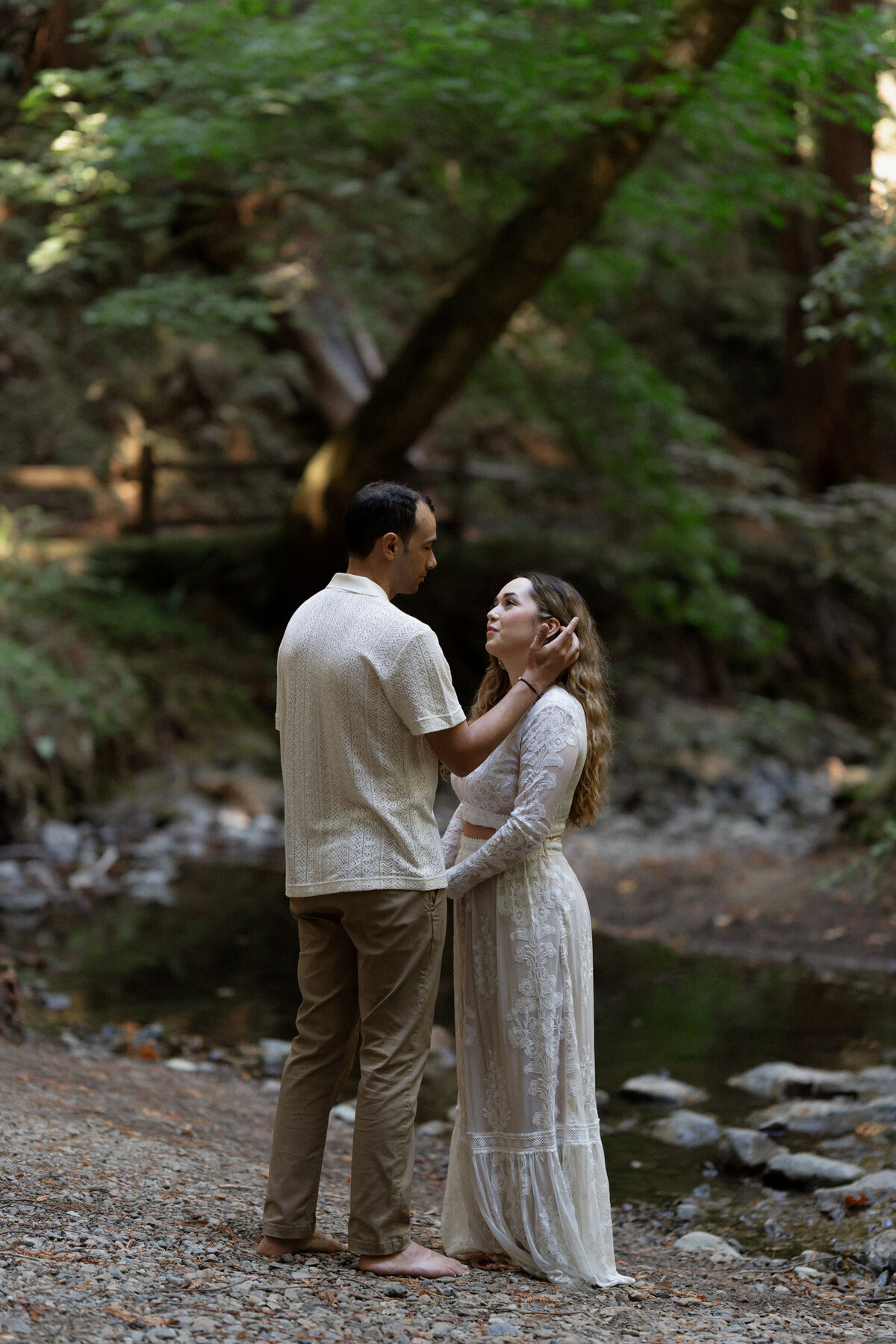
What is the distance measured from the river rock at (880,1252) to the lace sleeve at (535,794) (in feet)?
6.10

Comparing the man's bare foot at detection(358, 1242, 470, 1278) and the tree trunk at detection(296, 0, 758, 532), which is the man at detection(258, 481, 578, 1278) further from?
the tree trunk at detection(296, 0, 758, 532)

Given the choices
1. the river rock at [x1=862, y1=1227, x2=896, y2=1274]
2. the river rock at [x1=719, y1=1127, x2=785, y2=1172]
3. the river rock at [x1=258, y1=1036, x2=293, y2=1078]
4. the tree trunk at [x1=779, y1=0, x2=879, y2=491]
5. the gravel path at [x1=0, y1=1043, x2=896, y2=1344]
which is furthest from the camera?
the tree trunk at [x1=779, y1=0, x2=879, y2=491]

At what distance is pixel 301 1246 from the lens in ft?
11.7

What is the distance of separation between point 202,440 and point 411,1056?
17943 millimetres

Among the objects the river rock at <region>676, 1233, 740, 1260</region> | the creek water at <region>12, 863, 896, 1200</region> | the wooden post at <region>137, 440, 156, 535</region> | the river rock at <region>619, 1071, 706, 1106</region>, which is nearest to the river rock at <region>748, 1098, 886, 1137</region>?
the creek water at <region>12, 863, 896, 1200</region>

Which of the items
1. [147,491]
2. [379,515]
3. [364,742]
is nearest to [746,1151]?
[364,742]

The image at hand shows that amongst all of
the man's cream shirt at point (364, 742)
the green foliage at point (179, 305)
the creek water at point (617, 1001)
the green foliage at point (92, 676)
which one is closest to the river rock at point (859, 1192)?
the creek water at point (617, 1001)

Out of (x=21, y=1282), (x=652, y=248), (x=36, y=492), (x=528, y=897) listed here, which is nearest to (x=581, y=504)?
(x=652, y=248)

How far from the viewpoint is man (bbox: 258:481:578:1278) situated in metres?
3.46

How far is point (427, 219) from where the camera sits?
14523 mm

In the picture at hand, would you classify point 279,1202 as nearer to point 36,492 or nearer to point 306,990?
point 306,990

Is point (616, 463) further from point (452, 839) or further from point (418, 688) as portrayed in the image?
point (418, 688)

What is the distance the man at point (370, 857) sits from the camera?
3.46 m

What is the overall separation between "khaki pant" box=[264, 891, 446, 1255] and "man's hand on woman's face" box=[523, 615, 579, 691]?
0.66m
